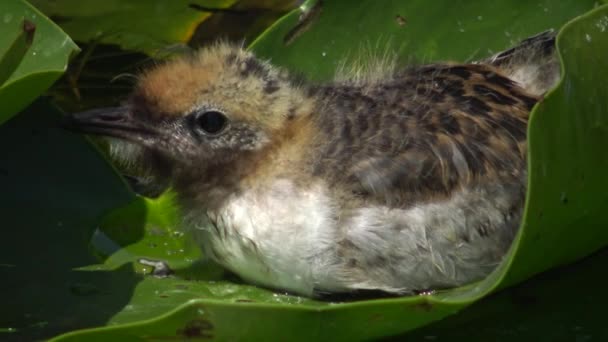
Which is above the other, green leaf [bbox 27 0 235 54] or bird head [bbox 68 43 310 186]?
green leaf [bbox 27 0 235 54]

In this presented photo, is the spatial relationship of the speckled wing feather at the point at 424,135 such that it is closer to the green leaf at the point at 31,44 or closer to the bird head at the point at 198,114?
the bird head at the point at 198,114

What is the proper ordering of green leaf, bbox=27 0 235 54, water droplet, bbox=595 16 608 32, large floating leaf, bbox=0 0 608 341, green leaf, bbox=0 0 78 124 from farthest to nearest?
green leaf, bbox=27 0 235 54
green leaf, bbox=0 0 78 124
water droplet, bbox=595 16 608 32
large floating leaf, bbox=0 0 608 341

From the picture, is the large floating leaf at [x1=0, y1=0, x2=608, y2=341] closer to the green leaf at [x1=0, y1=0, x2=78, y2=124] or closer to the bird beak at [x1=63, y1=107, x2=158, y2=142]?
the bird beak at [x1=63, y1=107, x2=158, y2=142]

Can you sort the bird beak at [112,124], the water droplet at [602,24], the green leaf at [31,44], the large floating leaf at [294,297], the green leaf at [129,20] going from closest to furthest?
the large floating leaf at [294,297] → the water droplet at [602,24] → the green leaf at [31,44] → the bird beak at [112,124] → the green leaf at [129,20]

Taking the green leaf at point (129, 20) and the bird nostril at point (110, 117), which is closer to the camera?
the bird nostril at point (110, 117)

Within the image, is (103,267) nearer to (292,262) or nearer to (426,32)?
(292,262)

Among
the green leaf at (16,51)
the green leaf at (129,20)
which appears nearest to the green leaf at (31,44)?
the green leaf at (16,51)

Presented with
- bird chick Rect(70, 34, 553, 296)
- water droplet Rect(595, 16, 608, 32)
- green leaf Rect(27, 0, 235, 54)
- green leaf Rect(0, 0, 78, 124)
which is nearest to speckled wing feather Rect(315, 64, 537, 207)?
bird chick Rect(70, 34, 553, 296)

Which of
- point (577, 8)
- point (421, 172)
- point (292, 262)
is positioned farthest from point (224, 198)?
point (577, 8)
